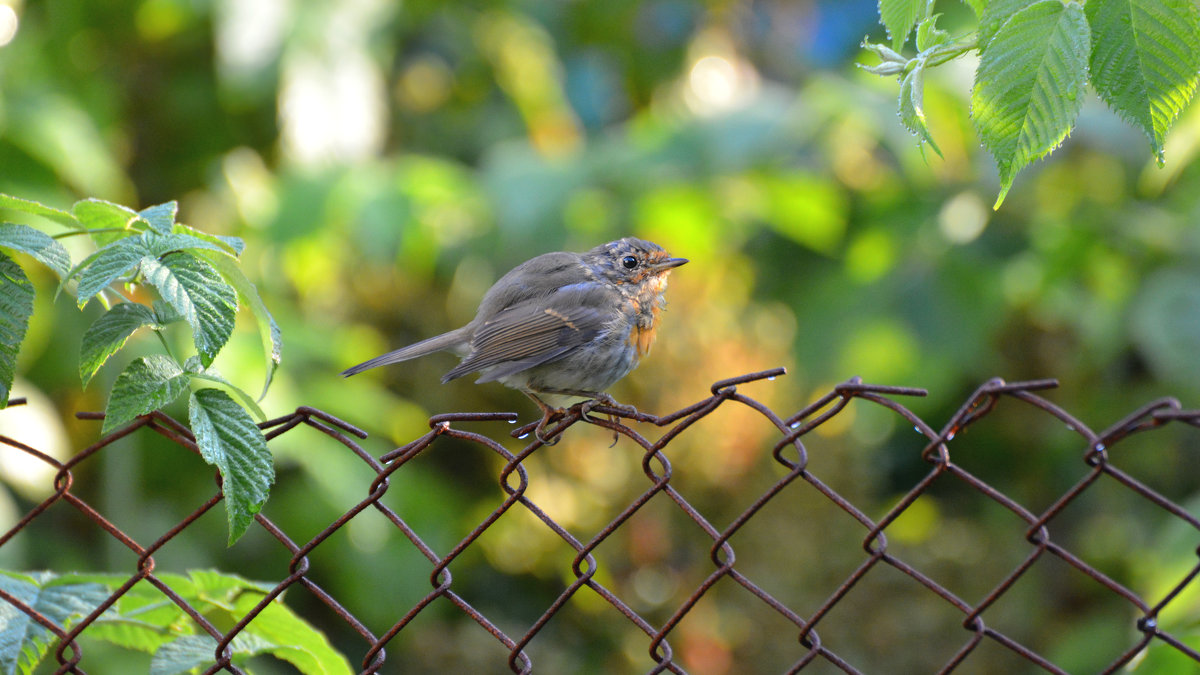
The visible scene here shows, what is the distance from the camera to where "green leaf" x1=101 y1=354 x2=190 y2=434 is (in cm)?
156

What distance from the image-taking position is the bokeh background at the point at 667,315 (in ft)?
12.3

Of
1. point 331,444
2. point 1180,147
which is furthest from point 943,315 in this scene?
point 331,444

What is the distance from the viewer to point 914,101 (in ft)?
4.18

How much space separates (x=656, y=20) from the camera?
679 cm

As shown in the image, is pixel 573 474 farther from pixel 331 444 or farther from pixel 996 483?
pixel 996 483

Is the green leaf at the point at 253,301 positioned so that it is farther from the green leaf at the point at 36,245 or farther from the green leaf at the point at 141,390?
the green leaf at the point at 36,245

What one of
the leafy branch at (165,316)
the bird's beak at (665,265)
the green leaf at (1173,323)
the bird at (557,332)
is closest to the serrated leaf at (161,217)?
the leafy branch at (165,316)

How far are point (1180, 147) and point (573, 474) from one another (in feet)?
8.96

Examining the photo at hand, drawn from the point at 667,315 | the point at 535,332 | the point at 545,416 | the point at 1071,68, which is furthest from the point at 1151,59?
the point at 667,315

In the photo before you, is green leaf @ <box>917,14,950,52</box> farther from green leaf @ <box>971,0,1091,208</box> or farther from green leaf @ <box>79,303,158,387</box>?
green leaf @ <box>79,303,158,387</box>

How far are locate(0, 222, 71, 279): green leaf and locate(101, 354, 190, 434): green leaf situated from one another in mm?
209

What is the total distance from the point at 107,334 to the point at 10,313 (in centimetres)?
16

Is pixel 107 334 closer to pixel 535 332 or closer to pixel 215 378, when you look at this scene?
pixel 215 378

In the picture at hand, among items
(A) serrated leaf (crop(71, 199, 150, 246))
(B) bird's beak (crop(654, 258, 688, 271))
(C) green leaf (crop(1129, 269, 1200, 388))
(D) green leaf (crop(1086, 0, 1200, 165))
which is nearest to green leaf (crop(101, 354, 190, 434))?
(A) serrated leaf (crop(71, 199, 150, 246))
